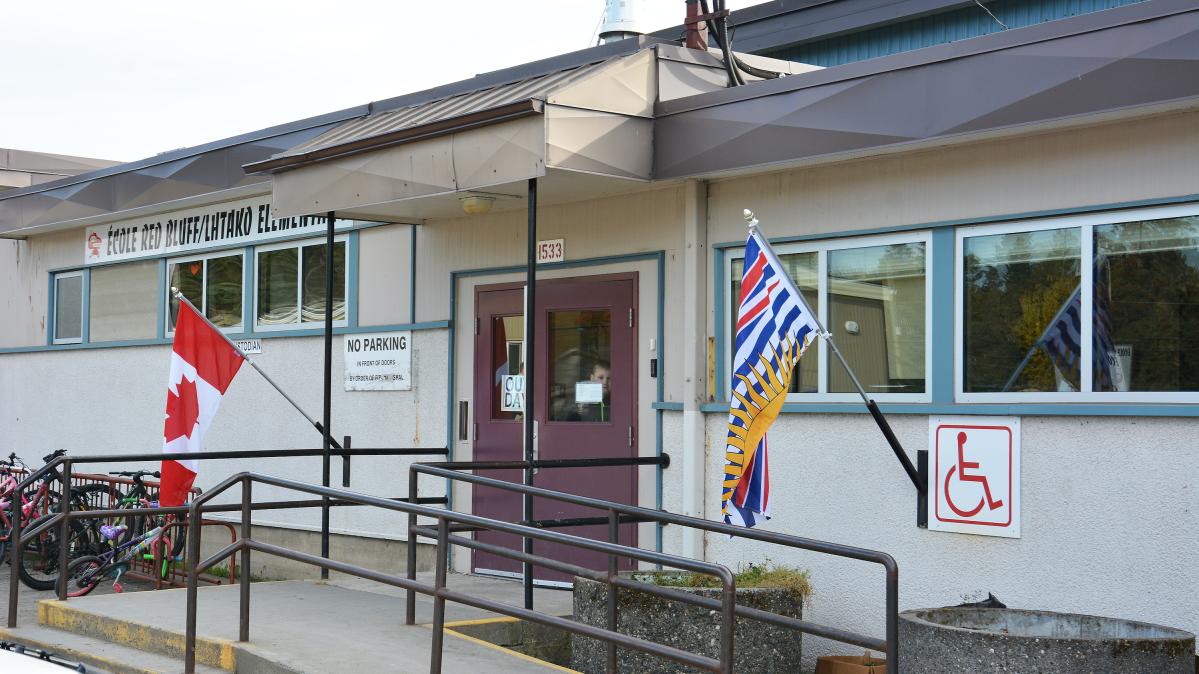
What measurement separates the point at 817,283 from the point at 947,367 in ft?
3.70

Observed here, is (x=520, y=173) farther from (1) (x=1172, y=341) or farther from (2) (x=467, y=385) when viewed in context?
(1) (x=1172, y=341)

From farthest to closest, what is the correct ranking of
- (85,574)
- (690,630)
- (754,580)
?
1. (85,574)
2. (754,580)
3. (690,630)

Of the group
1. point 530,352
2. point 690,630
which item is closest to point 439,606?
point 690,630

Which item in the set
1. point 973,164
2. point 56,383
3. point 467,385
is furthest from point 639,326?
point 56,383

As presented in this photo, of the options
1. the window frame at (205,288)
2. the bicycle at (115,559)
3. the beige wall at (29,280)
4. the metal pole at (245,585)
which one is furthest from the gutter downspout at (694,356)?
the beige wall at (29,280)

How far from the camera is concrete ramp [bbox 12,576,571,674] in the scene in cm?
682

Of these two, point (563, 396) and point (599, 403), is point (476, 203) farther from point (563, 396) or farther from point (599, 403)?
point (599, 403)

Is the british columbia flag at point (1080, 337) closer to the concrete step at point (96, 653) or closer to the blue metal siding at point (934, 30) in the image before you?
the concrete step at point (96, 653)

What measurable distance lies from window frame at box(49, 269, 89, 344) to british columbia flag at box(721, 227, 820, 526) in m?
10.3

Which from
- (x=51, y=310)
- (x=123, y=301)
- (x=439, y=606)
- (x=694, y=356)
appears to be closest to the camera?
(x=439, y=606)

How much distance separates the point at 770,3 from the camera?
1515 cm

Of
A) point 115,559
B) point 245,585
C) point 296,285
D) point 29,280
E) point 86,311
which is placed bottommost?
point 115,559

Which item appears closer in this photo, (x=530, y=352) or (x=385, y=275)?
(x=530, y=352)

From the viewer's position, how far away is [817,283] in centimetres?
831
